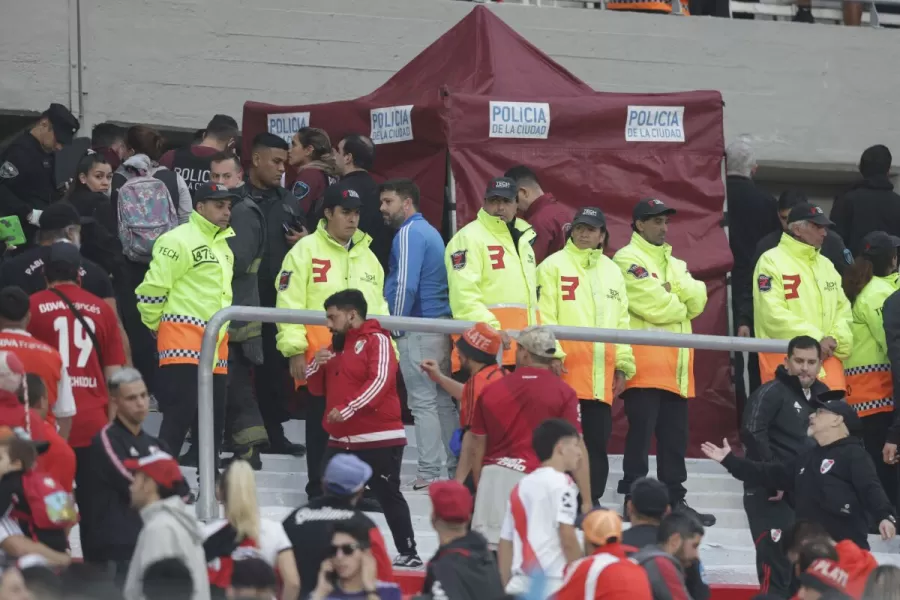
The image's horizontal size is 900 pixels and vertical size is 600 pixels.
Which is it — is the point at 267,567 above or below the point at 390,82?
below

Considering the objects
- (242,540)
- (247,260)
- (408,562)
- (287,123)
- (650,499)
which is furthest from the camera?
(287,123)

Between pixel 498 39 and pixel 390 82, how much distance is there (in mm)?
865

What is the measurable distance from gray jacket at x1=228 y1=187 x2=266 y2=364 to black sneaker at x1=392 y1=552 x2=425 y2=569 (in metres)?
1.89

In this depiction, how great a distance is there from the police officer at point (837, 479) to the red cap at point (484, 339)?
4.05 feet

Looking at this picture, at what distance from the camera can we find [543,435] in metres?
8.66

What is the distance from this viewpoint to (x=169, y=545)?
7.39 metres

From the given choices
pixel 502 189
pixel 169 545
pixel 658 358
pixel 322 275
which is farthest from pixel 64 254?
pixel 658 358

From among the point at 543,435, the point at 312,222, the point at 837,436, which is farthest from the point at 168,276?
the point at 837,436

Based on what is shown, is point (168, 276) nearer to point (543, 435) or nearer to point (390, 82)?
point (543, 435)

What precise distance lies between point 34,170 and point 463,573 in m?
5.59

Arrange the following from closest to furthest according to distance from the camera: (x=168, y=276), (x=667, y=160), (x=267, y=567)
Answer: (x=267, y=567) < (x=168, y=276) < (x=667, y=160)

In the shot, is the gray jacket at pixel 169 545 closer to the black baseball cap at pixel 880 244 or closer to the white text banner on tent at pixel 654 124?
the black baseball cap at pixel 880 244

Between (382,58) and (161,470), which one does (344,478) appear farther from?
(382,58)

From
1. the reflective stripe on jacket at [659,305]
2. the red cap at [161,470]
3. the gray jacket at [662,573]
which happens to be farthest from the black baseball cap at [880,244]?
the red cap at [161,470]
